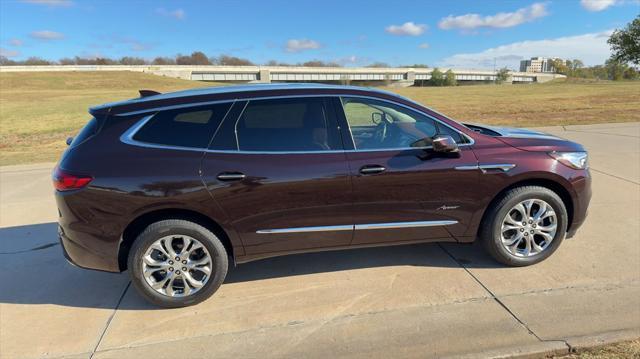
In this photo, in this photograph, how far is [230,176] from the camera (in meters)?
3.21

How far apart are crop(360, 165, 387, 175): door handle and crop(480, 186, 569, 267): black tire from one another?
1.11 m

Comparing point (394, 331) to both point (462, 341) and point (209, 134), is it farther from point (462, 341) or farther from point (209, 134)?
point (209, 134)

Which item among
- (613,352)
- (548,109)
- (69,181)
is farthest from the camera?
(548,109)

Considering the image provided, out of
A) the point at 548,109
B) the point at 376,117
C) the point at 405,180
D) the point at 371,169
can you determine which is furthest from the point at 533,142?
the point at 548,109

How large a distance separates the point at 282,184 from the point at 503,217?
196 centimetres

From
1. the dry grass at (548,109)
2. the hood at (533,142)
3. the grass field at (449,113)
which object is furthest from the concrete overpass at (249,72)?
the hood at (533,142)

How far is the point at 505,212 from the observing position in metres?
3.65

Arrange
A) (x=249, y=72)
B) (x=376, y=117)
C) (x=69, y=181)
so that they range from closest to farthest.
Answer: (x=69, y=181)
(x=376, y=117)
(x=249, y=72)

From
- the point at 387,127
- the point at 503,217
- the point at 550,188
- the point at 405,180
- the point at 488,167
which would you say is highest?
the point at 387,127

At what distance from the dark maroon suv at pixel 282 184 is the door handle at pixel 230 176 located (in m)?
0.01

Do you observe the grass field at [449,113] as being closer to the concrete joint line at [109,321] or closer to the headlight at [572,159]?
the concrete joint line at [109,321]

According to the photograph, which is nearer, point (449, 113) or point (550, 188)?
point (550, 188)

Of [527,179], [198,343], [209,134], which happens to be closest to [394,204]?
[527,179]

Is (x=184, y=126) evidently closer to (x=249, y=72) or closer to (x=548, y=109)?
(x=548, y=109)
